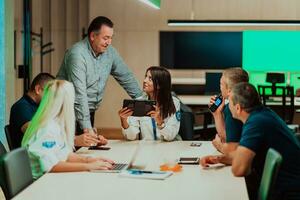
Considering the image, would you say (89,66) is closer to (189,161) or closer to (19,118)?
(19,118)

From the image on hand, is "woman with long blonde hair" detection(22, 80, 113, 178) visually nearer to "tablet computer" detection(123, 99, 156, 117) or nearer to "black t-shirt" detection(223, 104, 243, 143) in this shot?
"black t-shirt" detection(223, 104, 243, 143)

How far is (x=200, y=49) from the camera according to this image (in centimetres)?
1142

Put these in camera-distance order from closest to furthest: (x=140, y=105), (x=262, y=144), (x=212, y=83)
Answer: (x=262, y=144), (x=140, y=105), (x=212, y=83)

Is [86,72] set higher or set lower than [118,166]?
higher

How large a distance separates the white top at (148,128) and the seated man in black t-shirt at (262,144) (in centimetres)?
132

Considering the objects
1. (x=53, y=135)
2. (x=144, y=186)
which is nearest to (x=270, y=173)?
(x=144, y=186)

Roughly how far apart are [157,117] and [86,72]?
0.74 metres

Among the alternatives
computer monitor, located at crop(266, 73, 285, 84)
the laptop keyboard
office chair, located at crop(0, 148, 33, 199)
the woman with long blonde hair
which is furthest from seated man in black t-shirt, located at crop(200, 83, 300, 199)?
computer monitor, located at crop(266, 73, 285, 84)

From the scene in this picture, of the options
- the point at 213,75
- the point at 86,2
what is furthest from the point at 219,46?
the point at 86,2

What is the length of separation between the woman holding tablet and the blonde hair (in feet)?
3.92

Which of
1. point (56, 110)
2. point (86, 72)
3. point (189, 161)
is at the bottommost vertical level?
point (189, 161)

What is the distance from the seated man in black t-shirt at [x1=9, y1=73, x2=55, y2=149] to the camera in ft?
15.8

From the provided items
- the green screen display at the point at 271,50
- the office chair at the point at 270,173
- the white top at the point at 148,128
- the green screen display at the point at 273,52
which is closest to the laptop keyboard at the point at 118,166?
the office chair at the point at 270,173

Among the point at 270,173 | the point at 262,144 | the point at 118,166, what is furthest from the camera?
the point at 118,166
